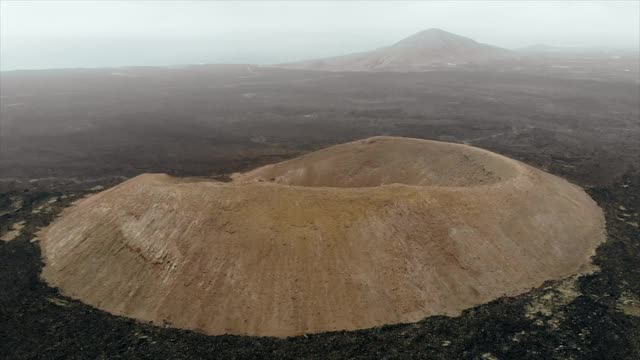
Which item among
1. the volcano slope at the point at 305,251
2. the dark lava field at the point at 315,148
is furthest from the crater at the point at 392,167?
the dark lava field at the point at 315,148

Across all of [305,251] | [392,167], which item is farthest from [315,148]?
[305,251]

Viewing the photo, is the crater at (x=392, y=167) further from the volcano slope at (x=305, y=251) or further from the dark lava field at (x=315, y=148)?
the dark lava field at (x=315, y=148)

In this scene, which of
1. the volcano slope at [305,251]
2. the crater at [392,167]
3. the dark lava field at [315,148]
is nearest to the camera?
the dark lava field at [315,148]

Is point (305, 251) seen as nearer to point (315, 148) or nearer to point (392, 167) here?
point (392, 167)

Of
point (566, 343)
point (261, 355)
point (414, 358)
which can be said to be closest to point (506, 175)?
point (566, 343)

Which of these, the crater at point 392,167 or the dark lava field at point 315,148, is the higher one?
the crater at point 392,167
